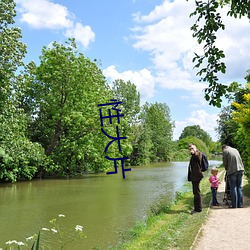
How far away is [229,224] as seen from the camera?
7.99 m

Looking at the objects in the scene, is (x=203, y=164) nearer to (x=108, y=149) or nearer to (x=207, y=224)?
(x=207, y=224)

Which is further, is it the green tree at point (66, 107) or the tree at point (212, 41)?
the green tree at point (66, 107)

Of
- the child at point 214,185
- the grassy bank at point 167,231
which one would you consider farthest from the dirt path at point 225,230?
the child at point 214,185

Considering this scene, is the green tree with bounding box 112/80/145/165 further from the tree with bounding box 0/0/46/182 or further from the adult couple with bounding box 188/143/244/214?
the adult couple with bounding box 188/143/244/214

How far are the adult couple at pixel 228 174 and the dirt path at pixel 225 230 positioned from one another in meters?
0.36

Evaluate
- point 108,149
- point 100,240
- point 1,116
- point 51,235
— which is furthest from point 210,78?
point 108,149

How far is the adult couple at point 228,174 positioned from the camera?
9.80 metres

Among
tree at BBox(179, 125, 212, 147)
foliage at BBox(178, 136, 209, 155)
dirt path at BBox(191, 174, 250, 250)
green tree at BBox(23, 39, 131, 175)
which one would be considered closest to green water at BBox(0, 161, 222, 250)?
dirt path at BBox(191, 174, 250, 250)

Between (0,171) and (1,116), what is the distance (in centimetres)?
516

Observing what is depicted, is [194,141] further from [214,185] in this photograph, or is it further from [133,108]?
[214,185]

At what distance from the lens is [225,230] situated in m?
7.44

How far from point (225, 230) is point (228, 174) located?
2.84 m

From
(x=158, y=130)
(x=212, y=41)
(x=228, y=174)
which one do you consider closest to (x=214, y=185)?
(x=228, y=174)

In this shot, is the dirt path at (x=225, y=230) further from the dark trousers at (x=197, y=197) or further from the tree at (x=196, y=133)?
the tree at (x=196, y=133)
